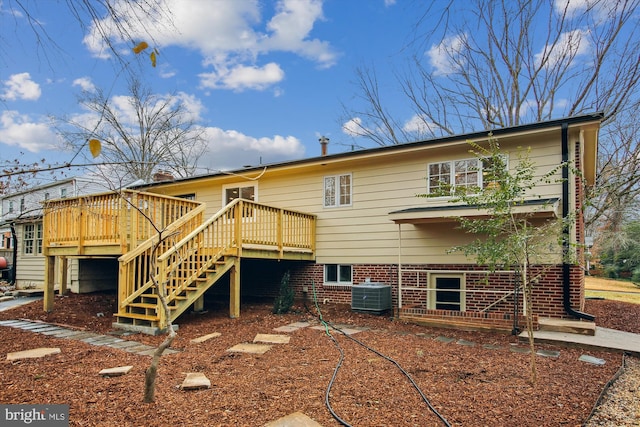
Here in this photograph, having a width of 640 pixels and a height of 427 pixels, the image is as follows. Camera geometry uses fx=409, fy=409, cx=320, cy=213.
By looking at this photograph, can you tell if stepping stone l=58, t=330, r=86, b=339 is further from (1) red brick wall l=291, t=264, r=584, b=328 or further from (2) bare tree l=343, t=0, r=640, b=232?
(2) bare tree l=343, t=0, r=640, b=232

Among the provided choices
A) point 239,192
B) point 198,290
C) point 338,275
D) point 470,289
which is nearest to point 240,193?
point 239,192

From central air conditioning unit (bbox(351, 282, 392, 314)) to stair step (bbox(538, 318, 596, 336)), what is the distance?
9.79 feet

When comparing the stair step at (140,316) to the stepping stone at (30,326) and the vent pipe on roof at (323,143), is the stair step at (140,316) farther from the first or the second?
the vent pipe on roof at (323,143)

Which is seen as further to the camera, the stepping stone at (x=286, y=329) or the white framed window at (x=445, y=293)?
the white framed window at (x=445, y=293)

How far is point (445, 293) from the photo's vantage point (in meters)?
9.20

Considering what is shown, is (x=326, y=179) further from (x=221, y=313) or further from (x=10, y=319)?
(x=10, y=319)

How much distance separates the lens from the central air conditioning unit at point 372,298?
8844 mm

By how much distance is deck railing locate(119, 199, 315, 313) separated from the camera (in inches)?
289

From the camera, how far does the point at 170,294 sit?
709 cm

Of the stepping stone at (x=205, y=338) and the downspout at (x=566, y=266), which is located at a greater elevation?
the downspout at (x=566, y=266)

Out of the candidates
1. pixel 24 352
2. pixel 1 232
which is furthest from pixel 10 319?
pixel 1 232

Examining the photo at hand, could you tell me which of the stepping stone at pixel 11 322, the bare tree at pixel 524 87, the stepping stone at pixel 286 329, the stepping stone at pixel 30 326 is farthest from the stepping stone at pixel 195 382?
the bare tree at pixel 524 87

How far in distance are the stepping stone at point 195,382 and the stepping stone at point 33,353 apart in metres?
2.39

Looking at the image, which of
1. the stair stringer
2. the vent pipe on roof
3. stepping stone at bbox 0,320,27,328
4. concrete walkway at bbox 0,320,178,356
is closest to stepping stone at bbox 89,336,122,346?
concrete walkway at bbox 0,320,178,356
